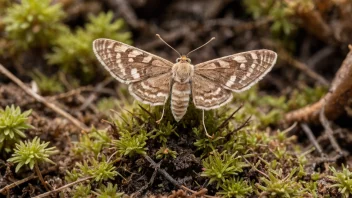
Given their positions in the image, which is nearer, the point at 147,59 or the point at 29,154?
the point at 29,154

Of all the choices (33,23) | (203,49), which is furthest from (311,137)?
(33,23)

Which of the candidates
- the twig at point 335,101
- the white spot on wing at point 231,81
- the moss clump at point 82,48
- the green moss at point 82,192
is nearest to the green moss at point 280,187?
the white spot on wing at point 231,81

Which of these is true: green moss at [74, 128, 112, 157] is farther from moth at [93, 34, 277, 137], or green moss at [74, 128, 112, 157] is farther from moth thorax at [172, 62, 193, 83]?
moth thorax at [172, 62, 193, 83]

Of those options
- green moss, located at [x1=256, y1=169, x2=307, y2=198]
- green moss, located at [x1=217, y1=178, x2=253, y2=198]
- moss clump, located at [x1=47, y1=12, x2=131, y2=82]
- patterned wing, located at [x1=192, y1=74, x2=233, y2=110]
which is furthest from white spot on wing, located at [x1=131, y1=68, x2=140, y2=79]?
moss clump, located at [x1=47, y1=12, x2=131, y2=82]

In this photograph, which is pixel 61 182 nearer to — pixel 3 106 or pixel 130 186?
pixel 130 186

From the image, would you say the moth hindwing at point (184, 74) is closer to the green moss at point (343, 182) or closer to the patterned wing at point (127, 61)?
the patterned wing at point (127, 61)

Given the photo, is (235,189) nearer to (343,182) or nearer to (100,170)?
(343,182)

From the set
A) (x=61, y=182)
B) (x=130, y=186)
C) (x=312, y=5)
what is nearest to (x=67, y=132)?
(x=61, y=182)
